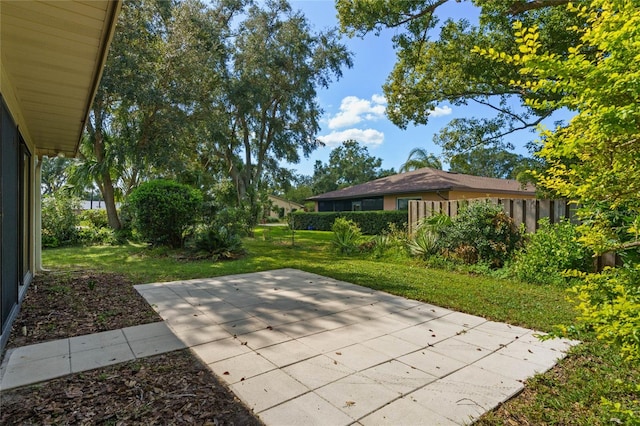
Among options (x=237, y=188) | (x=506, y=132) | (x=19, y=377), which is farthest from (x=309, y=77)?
(x=19, y=377)

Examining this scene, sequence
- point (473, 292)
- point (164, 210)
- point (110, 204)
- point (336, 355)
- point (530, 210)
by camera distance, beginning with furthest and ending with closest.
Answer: point (110, 204) → point (164, 210) → point (530, 210) → point (473, 292) → point (336, 355)

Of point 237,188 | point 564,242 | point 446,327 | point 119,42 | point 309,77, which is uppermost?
point 309,77

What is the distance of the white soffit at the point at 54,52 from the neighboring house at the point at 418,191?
14440 mm

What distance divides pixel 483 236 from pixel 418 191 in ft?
33.6

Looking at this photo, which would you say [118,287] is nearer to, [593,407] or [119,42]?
[593,407]

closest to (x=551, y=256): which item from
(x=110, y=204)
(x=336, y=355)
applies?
(x=336, y=355)

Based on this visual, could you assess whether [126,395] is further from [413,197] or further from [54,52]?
[413,197]

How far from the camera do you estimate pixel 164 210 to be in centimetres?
903

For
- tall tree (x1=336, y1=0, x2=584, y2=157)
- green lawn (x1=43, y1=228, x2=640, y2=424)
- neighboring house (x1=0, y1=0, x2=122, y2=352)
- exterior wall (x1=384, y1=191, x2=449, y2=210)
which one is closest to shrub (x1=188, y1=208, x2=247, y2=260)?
green lawn (x1=43, y1=228, x2=640, y2=424)

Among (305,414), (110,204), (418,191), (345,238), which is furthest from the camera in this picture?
(418,191)

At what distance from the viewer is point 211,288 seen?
545 cm

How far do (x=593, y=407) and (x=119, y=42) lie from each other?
12970 millimetres

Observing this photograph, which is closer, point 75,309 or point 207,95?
point 75,309

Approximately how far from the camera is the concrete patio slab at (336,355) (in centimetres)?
222
